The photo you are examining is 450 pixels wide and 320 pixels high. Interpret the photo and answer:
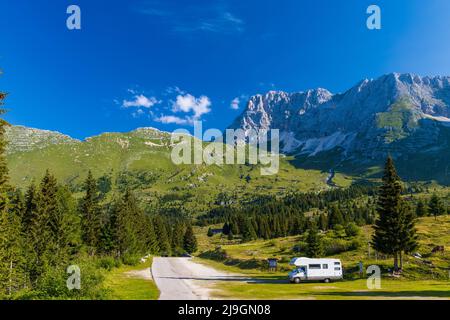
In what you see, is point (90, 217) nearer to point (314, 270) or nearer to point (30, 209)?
point (30, 209)

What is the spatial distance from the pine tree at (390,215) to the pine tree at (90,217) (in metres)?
57.7

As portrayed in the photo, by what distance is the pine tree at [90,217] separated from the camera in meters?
77.4

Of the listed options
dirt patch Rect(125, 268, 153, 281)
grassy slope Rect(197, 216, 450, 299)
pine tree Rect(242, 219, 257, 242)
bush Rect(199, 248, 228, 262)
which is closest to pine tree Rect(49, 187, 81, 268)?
dirt patch Rect(125, 268, 153, 281)

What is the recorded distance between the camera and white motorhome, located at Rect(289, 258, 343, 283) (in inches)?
1866

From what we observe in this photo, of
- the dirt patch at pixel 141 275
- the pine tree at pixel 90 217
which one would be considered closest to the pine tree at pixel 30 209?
the pine tree at pixel 90 217

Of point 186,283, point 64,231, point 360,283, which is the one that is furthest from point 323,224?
point 186,283

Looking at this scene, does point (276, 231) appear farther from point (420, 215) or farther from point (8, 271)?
point (8, 271)

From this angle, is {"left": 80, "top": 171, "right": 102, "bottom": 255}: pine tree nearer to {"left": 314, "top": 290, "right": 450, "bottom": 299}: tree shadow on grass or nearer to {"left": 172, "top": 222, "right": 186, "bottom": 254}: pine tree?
{"left": 314, "top": 290, "right": 450, "bottom": 299}: tree shadow on grass

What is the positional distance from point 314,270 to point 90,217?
174 feet
